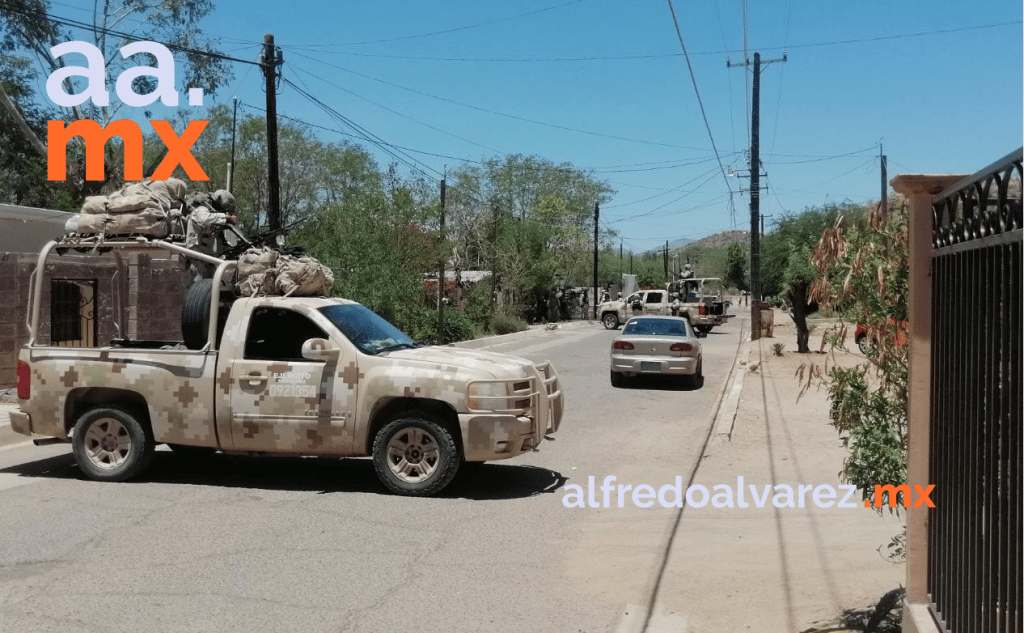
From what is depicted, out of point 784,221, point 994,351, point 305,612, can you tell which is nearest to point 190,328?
point 305,612

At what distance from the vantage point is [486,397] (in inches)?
338

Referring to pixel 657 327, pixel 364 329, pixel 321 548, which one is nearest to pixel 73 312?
pixel 364 329

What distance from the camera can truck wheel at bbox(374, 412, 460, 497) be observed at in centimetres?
863

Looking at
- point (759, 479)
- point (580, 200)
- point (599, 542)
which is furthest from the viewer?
point (580, 200)

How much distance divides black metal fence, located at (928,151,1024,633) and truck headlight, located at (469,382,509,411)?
427 cm

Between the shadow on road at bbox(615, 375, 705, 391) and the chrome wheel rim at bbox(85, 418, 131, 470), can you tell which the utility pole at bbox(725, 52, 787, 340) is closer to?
A: the shadow on road at bbox(615, 375, 705, 391)

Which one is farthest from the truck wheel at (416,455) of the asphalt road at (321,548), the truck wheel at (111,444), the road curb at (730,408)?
the road curb at (730,408)

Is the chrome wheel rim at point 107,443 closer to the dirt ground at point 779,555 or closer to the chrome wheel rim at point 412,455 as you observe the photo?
the chrome wheel rim at point 412,455

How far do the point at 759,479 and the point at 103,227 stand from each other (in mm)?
6816

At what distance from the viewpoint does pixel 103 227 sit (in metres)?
9.70

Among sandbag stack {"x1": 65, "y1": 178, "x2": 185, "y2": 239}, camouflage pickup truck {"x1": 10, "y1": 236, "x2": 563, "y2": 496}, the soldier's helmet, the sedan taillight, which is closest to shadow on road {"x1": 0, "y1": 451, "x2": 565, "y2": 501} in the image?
camouflage pickup truck {"x1": 10, "y1": 236, "x2": 563, "y2": 496}

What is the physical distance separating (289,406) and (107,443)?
1913 millimetres

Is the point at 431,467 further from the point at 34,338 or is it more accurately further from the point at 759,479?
the point at 34,338

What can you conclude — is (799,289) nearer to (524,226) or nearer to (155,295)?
(155,295)
